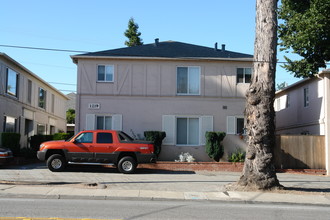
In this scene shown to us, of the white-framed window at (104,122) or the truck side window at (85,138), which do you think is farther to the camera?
the white-framed window at (104,122)

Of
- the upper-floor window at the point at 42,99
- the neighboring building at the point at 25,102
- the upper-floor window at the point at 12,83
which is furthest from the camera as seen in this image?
the upper-floor window at the point at 42,99

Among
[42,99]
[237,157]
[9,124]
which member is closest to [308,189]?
[237,157]

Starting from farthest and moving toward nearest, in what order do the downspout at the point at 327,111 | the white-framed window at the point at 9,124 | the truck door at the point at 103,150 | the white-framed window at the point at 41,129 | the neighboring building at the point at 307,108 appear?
the white-framed window at the point at 41,129 < the white-framed window at the point at 9,124 < the neighboring building at the point at 307,108 < the downspout at the point at 327,111 < the truck door at the point at 103,150

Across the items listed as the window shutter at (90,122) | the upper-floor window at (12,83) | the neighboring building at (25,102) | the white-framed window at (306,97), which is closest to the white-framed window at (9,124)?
the neighboring building at (25,102)

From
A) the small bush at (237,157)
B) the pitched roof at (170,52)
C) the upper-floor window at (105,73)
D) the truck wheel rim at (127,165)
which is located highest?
the pitched roof at (170,52)

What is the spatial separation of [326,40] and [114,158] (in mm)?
10315

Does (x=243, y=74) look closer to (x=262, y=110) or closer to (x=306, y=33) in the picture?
(x=306, y=33)

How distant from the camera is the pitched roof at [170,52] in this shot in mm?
20969

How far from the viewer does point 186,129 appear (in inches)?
825

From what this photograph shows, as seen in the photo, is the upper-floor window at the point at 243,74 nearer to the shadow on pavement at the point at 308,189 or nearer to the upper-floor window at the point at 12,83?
the shadow on pavement at the point at 308,189

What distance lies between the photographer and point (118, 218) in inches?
324

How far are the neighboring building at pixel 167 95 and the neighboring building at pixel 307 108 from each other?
3.76m

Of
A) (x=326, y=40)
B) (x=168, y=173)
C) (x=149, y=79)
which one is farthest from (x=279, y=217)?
(x=149, y=79)

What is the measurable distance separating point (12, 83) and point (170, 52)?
9.82 metres
